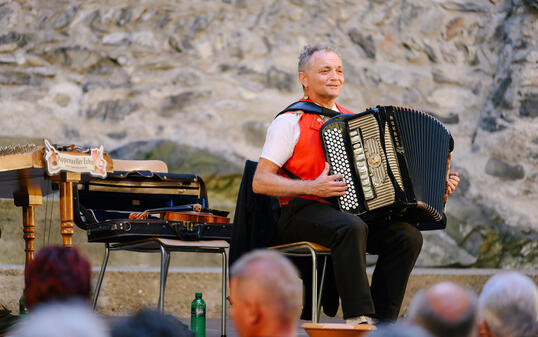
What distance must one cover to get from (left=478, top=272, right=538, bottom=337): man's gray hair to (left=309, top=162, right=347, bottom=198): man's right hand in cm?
143

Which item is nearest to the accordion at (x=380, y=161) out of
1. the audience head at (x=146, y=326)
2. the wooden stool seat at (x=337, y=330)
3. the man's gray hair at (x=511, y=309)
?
the wooden stool seat at (x=337, y=330)

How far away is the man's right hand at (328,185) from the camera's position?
10.1 feet

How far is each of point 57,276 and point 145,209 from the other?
94.2 inches

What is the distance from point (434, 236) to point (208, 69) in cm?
201

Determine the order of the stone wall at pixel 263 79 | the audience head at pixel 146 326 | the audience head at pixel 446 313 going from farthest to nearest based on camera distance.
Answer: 1. the stone wall at pixel 263 79
2. the audience head at pixel 446 313
3. the audience head at pixel 146 326

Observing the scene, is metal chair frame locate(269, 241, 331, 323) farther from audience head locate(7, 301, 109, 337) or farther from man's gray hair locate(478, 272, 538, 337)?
audience head locate(7, 301, 109, 337)

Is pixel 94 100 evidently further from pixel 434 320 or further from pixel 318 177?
pixel 434 320

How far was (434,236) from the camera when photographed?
5.52 metres

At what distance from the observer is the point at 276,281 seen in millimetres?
1463

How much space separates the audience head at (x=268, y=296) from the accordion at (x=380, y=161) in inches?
64.9

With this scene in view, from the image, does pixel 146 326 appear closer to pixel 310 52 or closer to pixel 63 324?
pixel 63 324

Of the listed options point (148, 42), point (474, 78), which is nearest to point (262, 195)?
point (148, 42)

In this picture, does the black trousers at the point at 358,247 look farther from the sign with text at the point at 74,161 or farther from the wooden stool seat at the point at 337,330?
the sign with text at the point at 74,161

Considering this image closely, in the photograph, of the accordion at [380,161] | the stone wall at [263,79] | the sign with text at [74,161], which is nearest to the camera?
the accordion at [380,161]
